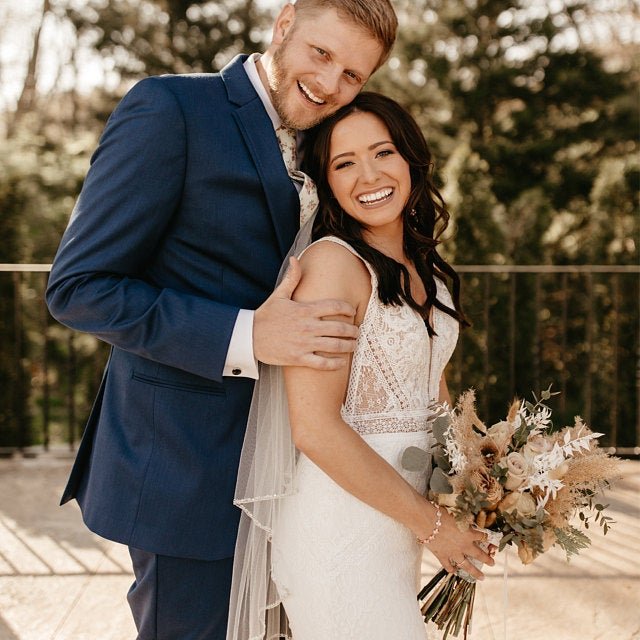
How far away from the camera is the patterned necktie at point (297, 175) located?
6.17 feet

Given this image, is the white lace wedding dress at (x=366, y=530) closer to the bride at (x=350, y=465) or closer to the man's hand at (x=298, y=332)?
the bride at (x=350, y=465)

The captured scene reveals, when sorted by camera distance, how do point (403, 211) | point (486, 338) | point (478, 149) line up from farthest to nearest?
point (478, 149)
point (486, 338)
point (403, 211)

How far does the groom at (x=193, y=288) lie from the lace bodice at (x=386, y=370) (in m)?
0.16

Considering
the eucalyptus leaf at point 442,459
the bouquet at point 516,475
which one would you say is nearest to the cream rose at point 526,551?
the bouquet at point 516,475

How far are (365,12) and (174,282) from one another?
772 millimetres

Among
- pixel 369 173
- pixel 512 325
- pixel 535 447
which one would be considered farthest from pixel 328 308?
pixel 512 325

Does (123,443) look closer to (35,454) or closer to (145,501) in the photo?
(145,501)

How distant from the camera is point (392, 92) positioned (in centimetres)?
1087

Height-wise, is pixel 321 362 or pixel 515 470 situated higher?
pixel 321 362

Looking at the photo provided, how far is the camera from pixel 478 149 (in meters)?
10.2

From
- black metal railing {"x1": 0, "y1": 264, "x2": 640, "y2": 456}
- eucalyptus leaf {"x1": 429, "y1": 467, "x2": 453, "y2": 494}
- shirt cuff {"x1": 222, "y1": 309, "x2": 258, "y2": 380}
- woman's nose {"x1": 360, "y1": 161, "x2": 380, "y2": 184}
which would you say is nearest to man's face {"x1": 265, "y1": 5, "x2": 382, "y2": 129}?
woman's nose {"x1": 360, "y1": 161, "x2": 380, "y2": 184}

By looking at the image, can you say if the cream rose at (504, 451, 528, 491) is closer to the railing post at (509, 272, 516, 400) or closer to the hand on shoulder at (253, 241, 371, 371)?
the hand on shoulder at (253, 241, 371, 371)

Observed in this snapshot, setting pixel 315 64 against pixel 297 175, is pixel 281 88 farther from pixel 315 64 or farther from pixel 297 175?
pixel 297 175

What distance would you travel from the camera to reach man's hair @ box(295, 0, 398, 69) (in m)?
1.84
